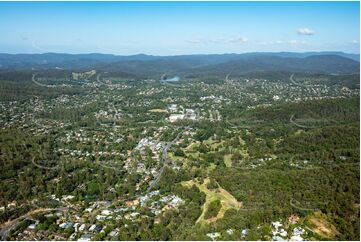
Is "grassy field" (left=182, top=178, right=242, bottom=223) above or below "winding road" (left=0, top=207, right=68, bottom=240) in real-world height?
above

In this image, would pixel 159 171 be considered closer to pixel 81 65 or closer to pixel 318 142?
pixel 318 142

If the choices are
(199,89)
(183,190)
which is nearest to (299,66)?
(199,89)

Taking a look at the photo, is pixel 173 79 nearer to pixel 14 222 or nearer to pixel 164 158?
pixel 164 158

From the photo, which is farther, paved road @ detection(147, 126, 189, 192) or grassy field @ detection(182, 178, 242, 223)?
paved road @ detection(147, 126, 189, 192)

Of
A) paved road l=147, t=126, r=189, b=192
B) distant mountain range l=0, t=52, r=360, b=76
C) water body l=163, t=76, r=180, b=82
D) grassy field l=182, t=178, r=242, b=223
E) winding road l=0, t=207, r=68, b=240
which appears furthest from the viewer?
distant mountain range l=0, t=52, r=360, b=76

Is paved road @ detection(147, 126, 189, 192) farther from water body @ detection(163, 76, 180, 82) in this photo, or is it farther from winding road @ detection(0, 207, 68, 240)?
water body @ detection(163, 76, 180, 82)

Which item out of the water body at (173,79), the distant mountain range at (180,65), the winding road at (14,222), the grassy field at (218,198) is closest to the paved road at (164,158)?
the grassy field at (218,198)

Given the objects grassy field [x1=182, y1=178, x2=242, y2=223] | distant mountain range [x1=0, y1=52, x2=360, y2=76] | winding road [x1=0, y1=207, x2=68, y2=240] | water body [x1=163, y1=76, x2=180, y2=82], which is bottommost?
winding road [x1=0, y1=207, x2=68, y2=240]

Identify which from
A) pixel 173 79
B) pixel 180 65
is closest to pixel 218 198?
pixel 173 79

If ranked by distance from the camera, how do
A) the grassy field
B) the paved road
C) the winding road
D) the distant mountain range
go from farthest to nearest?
the distant mountain range
the paved road
the grassy field
the winding road

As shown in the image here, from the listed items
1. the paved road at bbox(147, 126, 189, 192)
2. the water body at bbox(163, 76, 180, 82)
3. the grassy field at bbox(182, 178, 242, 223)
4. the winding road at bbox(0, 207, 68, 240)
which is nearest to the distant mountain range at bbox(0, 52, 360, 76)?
the water body at bbox(163, 76, 180, 82)

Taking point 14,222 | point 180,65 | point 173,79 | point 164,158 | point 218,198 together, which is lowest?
point 14,222

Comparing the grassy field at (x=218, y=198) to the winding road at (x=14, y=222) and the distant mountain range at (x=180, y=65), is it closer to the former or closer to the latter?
the winding road at (x=14, y=222)
